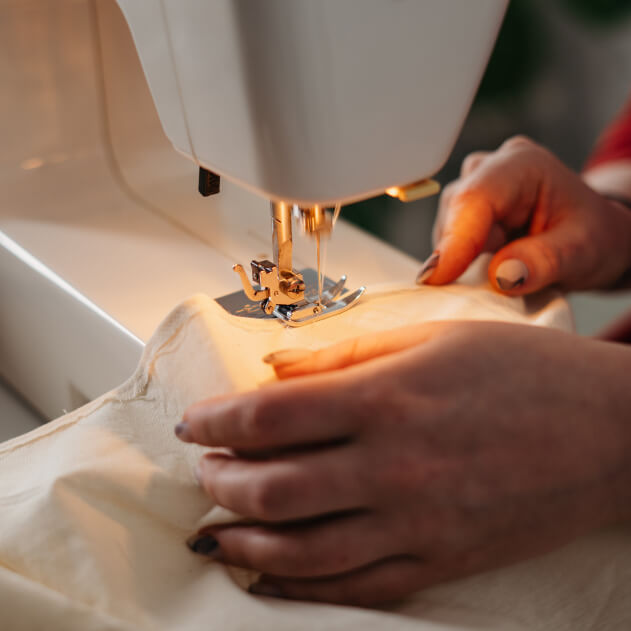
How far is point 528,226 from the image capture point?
0.84 metres

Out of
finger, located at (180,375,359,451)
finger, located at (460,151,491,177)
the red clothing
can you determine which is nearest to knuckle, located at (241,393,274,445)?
finger, located at (180,375,359,451)

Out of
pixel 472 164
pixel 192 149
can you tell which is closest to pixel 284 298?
pixel 192 149

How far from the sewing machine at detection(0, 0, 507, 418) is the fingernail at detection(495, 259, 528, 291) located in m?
0.13

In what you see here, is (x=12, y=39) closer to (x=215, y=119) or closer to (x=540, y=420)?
(x=215, y=119)

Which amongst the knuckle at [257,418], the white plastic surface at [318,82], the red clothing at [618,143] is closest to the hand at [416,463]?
the knuckle at [257,418]

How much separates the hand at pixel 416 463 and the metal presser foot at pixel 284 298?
0.15m

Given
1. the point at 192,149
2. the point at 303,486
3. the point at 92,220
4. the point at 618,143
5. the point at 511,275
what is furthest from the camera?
the point at 618,143

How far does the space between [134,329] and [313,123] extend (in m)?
0.26

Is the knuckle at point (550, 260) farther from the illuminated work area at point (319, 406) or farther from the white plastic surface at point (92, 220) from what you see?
the white plastic surface at point (92, 220)

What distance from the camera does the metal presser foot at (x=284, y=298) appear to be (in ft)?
2.09

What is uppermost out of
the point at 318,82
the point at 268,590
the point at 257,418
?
the point at 318,82

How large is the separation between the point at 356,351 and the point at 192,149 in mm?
237

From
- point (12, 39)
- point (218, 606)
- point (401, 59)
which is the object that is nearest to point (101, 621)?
point (218, 606)

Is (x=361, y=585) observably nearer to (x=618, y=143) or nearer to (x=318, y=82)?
(x=318, y=82)
